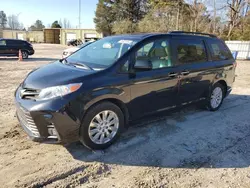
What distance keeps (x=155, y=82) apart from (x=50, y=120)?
1.81 m

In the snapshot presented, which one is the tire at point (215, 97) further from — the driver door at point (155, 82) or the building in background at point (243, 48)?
the building in background at point (243, 48)

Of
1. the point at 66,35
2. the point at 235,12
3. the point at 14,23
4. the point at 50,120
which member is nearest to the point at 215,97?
the point at 50,120

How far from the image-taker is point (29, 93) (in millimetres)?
3072

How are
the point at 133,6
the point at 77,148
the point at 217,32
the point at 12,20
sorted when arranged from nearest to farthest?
the point at 77,148 → the point at 217,32 → the point at 133,6 → the point at 12,20

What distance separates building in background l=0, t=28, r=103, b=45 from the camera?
5076 cm

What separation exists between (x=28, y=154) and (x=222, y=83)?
4.50 m

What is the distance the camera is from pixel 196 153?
3420 mm

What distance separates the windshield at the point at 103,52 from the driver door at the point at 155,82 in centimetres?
29

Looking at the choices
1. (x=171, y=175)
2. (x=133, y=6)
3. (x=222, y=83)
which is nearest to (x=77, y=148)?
(x=171, y=175)

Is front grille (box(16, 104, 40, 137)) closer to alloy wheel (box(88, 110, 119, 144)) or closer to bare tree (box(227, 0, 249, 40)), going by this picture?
alloy wheel (box(88, 110, 119, 144))

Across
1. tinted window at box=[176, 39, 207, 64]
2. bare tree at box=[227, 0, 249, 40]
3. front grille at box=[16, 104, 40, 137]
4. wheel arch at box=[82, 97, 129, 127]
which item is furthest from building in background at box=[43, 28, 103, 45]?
front grille at box=[16, 104, 40, 137]

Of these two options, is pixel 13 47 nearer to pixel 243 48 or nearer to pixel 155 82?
pixel 155 82

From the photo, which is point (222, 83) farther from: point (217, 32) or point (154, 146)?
point (217, 32)

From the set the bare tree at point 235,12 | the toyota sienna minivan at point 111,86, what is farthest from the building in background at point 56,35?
the toyota sienna minivan at point 111,86
